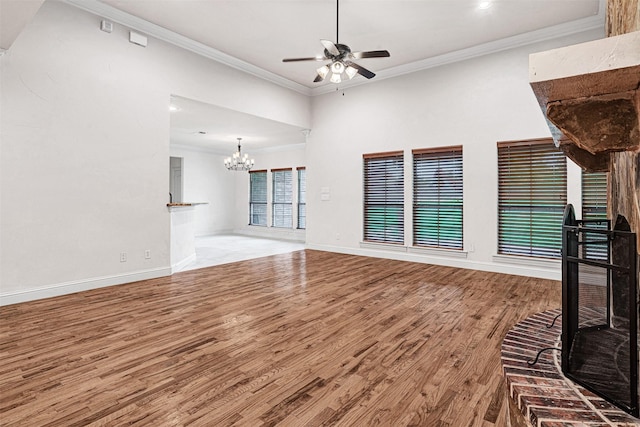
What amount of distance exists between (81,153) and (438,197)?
553 cm

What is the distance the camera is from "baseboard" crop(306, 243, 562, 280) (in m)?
5.07

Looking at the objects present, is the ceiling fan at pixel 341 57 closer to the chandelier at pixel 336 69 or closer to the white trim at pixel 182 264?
the chandelier at pixel 336 69

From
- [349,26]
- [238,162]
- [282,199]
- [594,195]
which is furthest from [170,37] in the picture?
[594,195]

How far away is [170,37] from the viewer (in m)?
5.12

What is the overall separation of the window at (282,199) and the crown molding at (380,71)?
4.17 m

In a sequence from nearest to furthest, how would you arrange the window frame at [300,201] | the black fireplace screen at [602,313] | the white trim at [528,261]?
1. the black fireplace screen at [602,313]
2. the white trim at [528,261]
3. the window frame at [300,201]

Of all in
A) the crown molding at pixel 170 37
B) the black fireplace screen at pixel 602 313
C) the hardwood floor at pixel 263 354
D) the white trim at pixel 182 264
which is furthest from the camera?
the white trim at pixel 182 264

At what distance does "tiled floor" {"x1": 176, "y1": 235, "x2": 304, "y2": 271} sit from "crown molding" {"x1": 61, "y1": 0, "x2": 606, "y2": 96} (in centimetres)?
363

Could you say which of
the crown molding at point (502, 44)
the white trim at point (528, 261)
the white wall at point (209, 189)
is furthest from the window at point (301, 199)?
the white trim at point (528, 261)

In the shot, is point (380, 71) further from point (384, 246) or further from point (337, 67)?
point (384, 246)

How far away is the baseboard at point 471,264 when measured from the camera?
5070 millimetres

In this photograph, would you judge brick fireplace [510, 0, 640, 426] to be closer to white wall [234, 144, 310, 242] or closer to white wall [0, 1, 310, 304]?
white wall [0, 1, 310, 304]

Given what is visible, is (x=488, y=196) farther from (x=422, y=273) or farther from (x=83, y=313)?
(x=83, y=313)

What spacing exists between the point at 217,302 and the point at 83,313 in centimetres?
133
